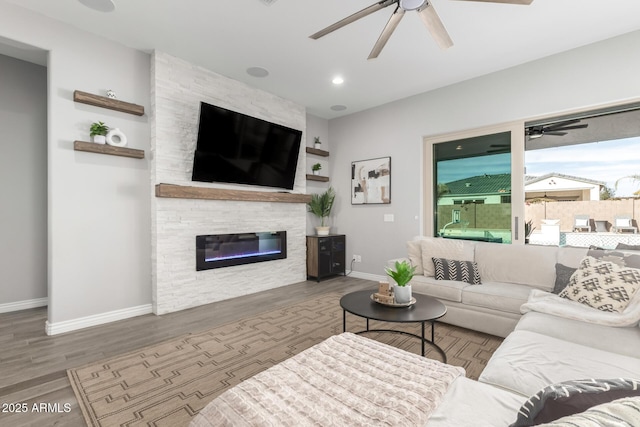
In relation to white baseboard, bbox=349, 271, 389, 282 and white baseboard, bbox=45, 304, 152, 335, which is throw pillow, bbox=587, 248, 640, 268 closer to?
white baseboard, bbox=349, 271, 389, 282

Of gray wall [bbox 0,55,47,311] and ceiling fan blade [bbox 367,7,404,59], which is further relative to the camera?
gray wall [bbox 0,55,47,311]

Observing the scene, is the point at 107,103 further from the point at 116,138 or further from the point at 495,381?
the point at 495,381

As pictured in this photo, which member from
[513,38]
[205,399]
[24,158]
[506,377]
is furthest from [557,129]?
[24,158]

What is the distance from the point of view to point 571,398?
29.8 inches

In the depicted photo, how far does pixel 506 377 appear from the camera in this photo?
4.38ft

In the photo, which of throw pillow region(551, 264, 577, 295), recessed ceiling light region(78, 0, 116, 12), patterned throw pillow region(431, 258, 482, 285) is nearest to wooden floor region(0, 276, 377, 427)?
patterned throw pillow region(431, 258, 482, 285)

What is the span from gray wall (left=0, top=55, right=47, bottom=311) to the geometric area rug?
2.26 metres

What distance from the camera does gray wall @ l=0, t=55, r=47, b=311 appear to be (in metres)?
3.37

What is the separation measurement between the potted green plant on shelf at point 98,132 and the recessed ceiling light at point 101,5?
1.03 metres

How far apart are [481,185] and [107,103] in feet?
15.3

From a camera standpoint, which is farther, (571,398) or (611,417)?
(571,398)

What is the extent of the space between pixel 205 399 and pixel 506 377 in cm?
168

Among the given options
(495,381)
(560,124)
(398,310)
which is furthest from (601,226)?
(495,381)

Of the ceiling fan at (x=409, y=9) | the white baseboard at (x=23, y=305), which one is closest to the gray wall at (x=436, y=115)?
the ceiling fan at (x=409, y=9)
